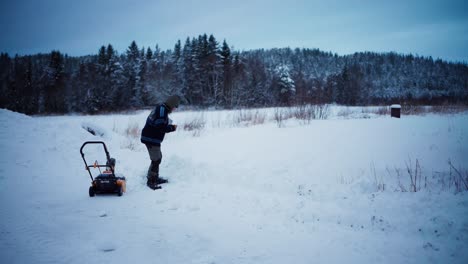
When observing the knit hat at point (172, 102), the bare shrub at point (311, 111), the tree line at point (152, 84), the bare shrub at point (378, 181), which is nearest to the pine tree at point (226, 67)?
the tree line at point (152, 84)

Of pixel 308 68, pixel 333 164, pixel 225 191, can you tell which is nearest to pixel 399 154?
pixel 333 164

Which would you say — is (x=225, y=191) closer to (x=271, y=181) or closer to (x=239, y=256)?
(x=271, y=181)

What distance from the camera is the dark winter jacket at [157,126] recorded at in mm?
5754

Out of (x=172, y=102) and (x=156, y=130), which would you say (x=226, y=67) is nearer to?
(x=172, y=102)

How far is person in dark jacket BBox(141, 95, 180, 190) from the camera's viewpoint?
5762 mm

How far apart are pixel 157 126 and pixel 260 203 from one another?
3.02 meters

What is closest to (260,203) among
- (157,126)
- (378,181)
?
(378,181)

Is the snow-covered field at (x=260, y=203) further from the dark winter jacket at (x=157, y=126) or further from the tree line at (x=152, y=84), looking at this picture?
the tree line at (x=152, y=84)

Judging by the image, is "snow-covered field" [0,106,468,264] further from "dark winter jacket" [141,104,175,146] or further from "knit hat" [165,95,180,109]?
"knit hat" [165,95,180,109]

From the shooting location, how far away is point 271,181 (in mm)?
5750

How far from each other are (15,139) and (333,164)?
1085cm

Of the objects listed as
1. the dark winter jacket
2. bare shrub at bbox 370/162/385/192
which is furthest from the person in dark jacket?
bare shrub at bbox 370/162/385/192

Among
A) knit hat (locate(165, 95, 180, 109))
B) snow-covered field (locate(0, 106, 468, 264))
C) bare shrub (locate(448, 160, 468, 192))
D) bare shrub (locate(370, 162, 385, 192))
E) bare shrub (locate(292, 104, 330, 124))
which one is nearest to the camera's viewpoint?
snow-covered field (locate(0, 106, 468, 264))

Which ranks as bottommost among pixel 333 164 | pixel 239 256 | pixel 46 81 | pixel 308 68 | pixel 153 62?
pixel 239 256
